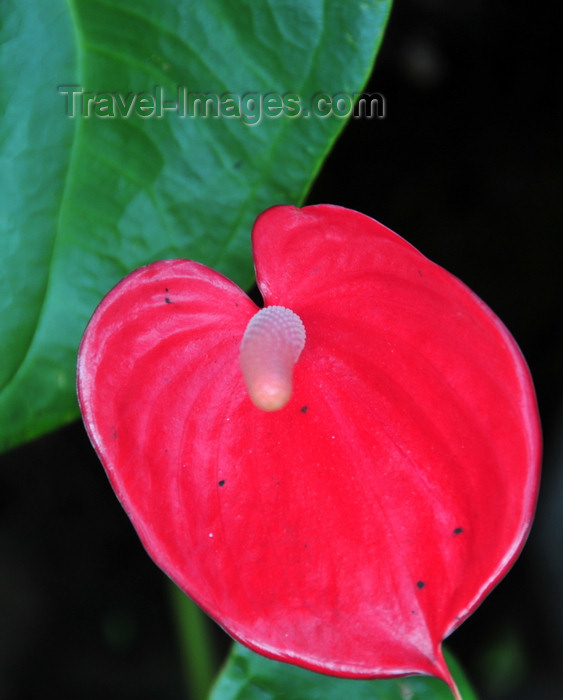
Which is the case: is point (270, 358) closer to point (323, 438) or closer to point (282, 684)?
point (323, 438)

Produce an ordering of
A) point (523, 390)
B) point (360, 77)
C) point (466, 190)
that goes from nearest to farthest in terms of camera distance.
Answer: point (523, 390) < point (360, 77) < point (466, 190)

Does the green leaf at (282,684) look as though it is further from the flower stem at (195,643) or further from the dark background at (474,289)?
the dark background at (474,289)

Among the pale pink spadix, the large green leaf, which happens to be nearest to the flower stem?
the large green leaf

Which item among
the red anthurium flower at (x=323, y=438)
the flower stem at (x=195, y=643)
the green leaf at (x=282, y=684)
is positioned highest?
the red anthurium flower at (x=323, y=438)

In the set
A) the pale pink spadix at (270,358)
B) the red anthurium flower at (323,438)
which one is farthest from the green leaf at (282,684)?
the pale pink spadix at (270,358)

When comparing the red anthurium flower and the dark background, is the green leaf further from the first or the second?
the dark background

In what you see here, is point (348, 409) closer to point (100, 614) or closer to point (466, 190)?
point (466, 190)

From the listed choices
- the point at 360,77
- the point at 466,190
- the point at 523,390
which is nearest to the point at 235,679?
the point at 523,390

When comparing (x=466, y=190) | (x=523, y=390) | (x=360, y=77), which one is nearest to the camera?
(x=523, y=390)
